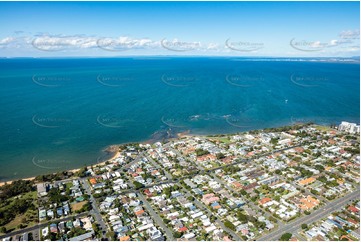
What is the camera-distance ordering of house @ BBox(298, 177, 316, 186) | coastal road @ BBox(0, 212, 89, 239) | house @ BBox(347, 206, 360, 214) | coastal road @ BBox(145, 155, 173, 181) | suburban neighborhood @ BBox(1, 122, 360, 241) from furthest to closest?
coastal road @ BBox(145, 155, 173, 181) → house @ BBox(298, 177, 316, 186) → house @ BBox(347, 206, 360, 214) → suburban neighborhood @ BBox(1, 122, 360, 241) → coastal road @ BBox(0, 212, 89, 239)

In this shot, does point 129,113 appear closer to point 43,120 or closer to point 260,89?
point 43,120

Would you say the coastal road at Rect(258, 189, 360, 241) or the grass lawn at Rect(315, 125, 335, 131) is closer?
the coastal road at Rect(258, 189, 360, 241)

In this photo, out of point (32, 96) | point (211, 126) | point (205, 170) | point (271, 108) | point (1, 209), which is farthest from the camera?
point (32, 96)

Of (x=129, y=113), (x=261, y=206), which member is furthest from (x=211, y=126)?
(x=261, y=206)

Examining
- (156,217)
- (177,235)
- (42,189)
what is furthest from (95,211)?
(177,235)

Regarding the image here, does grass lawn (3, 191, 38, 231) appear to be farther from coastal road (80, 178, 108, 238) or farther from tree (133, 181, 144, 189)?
tree (133, 181, 144, 189)
